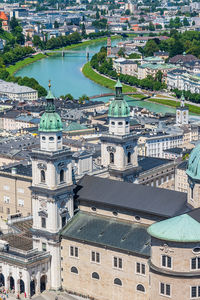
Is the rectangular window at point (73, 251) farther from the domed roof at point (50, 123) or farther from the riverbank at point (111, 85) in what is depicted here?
the riverbank at point (111, 85)

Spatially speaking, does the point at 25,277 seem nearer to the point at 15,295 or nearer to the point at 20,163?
the point at 15,295

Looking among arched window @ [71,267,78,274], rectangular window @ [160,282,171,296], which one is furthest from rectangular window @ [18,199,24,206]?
rectangular window @ [160,282,171,296]

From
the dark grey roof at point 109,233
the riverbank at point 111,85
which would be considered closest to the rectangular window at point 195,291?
the dark grey roof at point 109,233

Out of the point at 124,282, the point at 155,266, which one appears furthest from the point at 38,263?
the point at 155,266

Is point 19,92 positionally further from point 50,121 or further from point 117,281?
point 117,281

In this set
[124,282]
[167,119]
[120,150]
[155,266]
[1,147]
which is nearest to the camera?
[155,266]

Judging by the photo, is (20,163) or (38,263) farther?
(20,163)

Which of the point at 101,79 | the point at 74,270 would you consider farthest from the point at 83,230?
the point at 101,79
